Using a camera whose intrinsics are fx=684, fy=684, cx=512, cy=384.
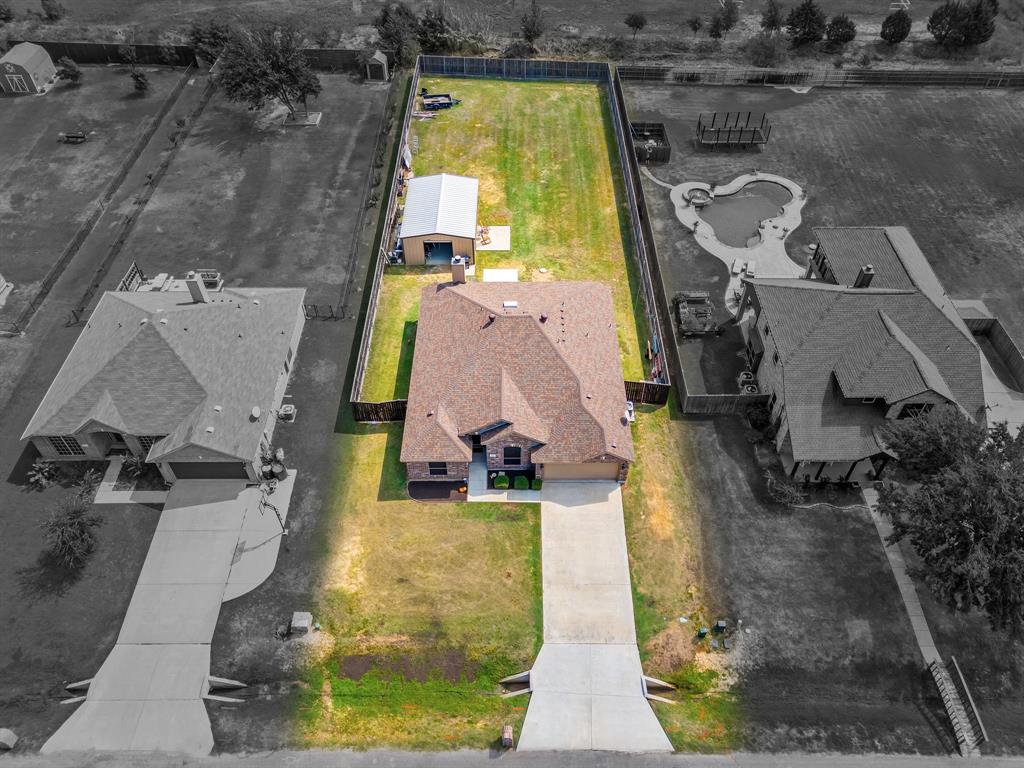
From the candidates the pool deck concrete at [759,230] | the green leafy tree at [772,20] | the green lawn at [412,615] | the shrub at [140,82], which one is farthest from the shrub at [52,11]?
the green leafy tree at [772,20]

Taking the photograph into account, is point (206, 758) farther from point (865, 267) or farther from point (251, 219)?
point (865, 267)

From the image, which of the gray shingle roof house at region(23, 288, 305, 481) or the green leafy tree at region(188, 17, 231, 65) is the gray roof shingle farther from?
the green leafy tree at region(188, 17, 231, 65)

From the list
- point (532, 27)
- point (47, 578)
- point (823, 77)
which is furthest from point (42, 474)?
point (823, 77)

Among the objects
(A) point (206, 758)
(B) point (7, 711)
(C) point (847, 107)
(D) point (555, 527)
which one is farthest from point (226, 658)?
(C) point (847, 107)

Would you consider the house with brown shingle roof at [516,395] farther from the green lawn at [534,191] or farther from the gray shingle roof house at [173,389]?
the gray shingle roof house at [173,389]

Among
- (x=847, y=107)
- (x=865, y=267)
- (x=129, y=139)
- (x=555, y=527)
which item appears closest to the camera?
(x=555, y=527)

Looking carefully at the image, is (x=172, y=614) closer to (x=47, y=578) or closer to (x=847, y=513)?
(x=47, y=578)
